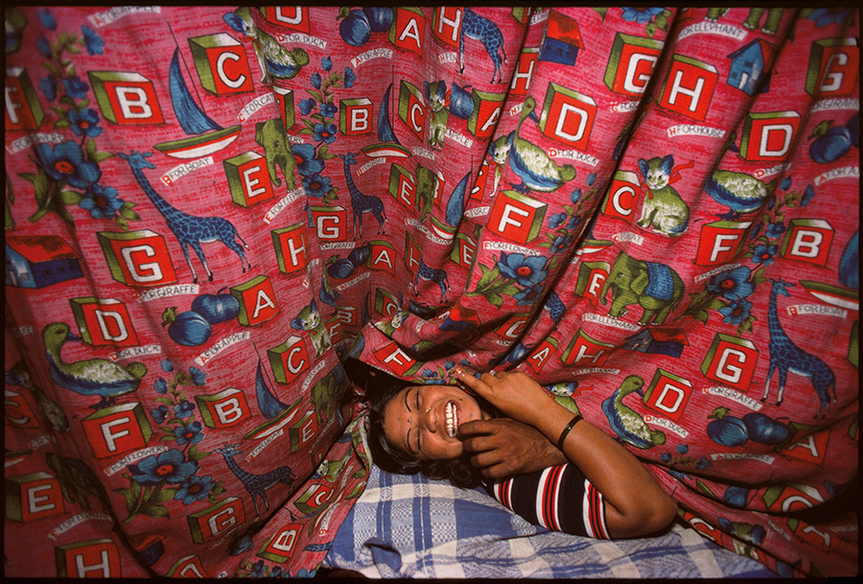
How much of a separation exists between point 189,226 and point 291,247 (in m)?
0.19

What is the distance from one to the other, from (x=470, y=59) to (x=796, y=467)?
1020 millimetres

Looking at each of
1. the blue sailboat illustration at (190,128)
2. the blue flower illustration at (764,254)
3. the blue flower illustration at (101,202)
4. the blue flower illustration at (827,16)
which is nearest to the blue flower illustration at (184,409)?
the blue flower illustration at (101,202)

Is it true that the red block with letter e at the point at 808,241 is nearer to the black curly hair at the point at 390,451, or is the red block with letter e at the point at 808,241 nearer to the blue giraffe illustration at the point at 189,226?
the black curly hair at the point at 390,451

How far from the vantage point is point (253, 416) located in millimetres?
819

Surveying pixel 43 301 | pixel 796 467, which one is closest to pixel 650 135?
pixel 796 467

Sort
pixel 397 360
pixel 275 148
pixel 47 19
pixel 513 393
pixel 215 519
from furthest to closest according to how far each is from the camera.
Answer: pixel 397 360 → pixel 513 393 → pixel 215 519 → pixel 275 148 → pixel 47 19

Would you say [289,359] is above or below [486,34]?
below

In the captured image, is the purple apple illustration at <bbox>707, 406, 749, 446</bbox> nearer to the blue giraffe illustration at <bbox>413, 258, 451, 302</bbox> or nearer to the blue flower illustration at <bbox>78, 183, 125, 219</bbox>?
the blue giraffe illustration at <bbox>413, 258, 451, 302</bbox>

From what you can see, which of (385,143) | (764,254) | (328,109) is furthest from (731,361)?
(328,109)

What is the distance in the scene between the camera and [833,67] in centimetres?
56

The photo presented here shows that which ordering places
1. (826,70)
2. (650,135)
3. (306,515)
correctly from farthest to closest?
(306,515) < (650,135) < (826,70)

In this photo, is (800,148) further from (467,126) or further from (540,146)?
(467,126)

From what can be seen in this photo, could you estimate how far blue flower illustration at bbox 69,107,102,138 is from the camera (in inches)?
21.6

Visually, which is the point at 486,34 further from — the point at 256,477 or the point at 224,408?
the point at 256,477
